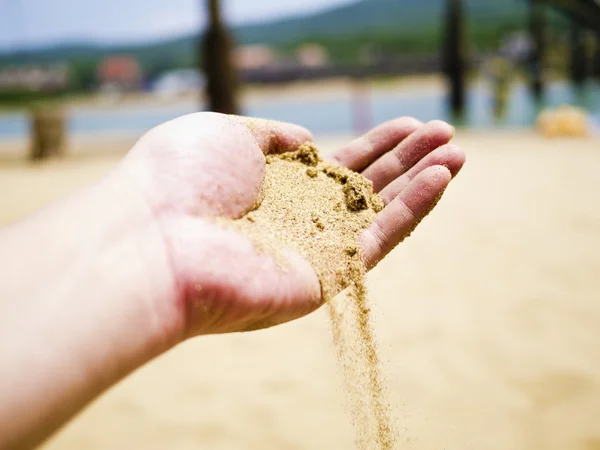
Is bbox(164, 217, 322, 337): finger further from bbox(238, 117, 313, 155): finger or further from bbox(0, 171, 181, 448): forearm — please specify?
bbox(238, 117, 313, 155): finger

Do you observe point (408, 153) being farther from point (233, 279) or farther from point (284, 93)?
point (284, 93)

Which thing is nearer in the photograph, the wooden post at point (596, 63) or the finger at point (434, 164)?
the finger at point (434, 164)

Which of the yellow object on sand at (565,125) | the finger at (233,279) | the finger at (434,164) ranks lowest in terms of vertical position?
the yellow object on sand at (565,125)

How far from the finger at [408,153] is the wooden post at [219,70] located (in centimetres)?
802

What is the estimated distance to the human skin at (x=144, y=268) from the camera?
48.4 inches

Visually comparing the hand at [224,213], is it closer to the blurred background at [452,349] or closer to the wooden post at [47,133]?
the blurred background at [452,349]

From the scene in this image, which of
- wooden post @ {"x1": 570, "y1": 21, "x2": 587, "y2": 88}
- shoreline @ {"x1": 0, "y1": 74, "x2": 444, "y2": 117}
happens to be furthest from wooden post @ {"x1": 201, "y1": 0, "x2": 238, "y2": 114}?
shoreline @ {"x1": 0, "y1": 74, "x2": 444, "y2": 117}

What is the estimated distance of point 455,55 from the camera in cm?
1447

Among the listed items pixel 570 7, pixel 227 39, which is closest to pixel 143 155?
pixel 227 39

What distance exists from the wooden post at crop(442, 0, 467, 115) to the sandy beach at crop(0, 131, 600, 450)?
10.4 metres

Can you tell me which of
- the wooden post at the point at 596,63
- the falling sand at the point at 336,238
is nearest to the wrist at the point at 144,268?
the falling sand at the point at 336,238

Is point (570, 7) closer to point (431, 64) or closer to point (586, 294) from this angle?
point (431, 64)

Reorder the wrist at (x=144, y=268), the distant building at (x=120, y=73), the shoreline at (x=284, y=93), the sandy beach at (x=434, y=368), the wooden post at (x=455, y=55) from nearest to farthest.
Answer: the wrist at (x=144, y=268)
the sandy beach at (x=434, y=368)
the wooden post at (x=455, y=55)
the shoreline at (x=284, y=93)
the distant building at (x=120, y=73)

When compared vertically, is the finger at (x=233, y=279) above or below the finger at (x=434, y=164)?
below
